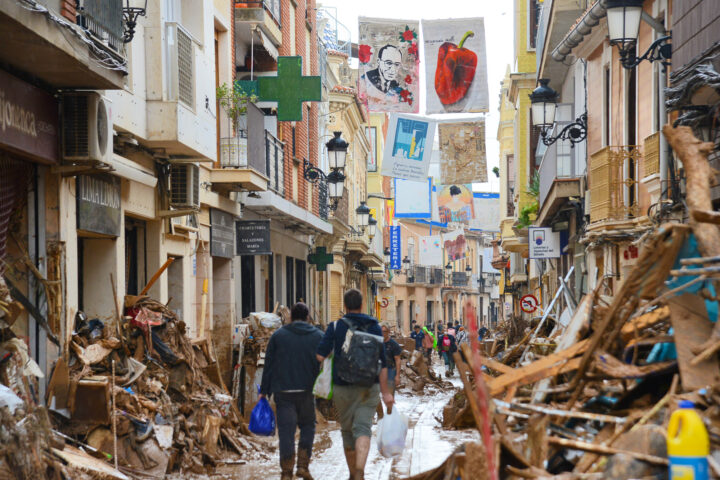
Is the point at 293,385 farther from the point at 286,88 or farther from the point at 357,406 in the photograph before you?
the point at 286,88

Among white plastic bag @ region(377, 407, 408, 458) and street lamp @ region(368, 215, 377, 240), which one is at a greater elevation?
street lamp @ region(368, 215, 377, 240)

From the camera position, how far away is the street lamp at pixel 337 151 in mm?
23500

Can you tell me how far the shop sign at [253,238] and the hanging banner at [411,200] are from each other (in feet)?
73.0

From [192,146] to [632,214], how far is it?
709cm

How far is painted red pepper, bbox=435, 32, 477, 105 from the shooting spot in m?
24.1

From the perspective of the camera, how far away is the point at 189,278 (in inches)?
664

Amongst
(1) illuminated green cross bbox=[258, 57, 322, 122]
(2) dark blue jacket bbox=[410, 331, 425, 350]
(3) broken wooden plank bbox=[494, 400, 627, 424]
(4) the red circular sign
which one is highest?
(1) illuminated green cross bbox=[258, 57, 322, 122]

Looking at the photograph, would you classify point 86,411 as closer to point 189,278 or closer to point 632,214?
point 189,278

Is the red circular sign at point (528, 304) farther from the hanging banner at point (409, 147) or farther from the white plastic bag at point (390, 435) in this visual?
the white plastic bag at point (390, 435)

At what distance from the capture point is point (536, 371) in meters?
5.64

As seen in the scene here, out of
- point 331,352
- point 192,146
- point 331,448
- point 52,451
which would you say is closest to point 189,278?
point 192,146

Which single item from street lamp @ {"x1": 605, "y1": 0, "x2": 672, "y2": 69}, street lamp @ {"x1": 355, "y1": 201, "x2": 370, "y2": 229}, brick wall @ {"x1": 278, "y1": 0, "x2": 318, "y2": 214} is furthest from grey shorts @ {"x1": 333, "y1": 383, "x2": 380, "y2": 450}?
street lamp @ {"x1": 355, "y1": 201, "x2": 370, "y2": 229}

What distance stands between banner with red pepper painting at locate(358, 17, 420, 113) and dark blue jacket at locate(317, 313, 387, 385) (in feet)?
52.9

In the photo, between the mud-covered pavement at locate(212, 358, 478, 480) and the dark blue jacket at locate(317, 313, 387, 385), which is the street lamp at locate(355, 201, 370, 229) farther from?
the dark blue jacket at locate(317, 313, 387, 385)
